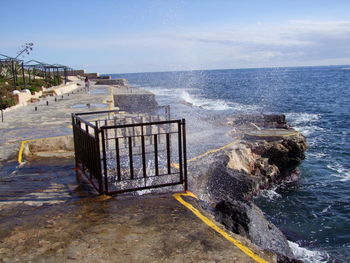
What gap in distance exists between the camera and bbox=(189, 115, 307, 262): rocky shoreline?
5.88 meters

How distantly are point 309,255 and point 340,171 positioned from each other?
8130mm

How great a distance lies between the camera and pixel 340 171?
1496cm

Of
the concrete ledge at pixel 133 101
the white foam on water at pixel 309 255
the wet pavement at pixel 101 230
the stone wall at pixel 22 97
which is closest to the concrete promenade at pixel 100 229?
the wet pavement at pixel 101 230

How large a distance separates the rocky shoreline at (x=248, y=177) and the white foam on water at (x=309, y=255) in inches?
53.5

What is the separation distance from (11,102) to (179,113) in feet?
36.1

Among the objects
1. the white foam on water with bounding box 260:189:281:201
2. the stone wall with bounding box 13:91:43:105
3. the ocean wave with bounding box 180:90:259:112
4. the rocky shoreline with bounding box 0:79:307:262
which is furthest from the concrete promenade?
the ocean wave with bounding box 180:90:259:112

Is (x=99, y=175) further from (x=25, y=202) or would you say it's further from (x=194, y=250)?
(x=194, y=250)

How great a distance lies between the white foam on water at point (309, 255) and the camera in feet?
25.3

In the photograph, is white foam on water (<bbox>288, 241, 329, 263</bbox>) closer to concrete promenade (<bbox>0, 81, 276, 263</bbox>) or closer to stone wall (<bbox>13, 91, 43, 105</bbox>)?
concrete promenade (<bbox>0, 81, 276, 263</bbox>)

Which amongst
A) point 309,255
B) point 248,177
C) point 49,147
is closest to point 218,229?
point 309,255

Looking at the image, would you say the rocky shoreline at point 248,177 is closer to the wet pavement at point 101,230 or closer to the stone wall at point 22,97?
the wet pavement at point 101,230

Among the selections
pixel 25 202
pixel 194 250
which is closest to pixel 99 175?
pixel 25 202

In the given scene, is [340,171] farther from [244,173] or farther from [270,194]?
[244,173]

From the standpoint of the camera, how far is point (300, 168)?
1507 centimetres
